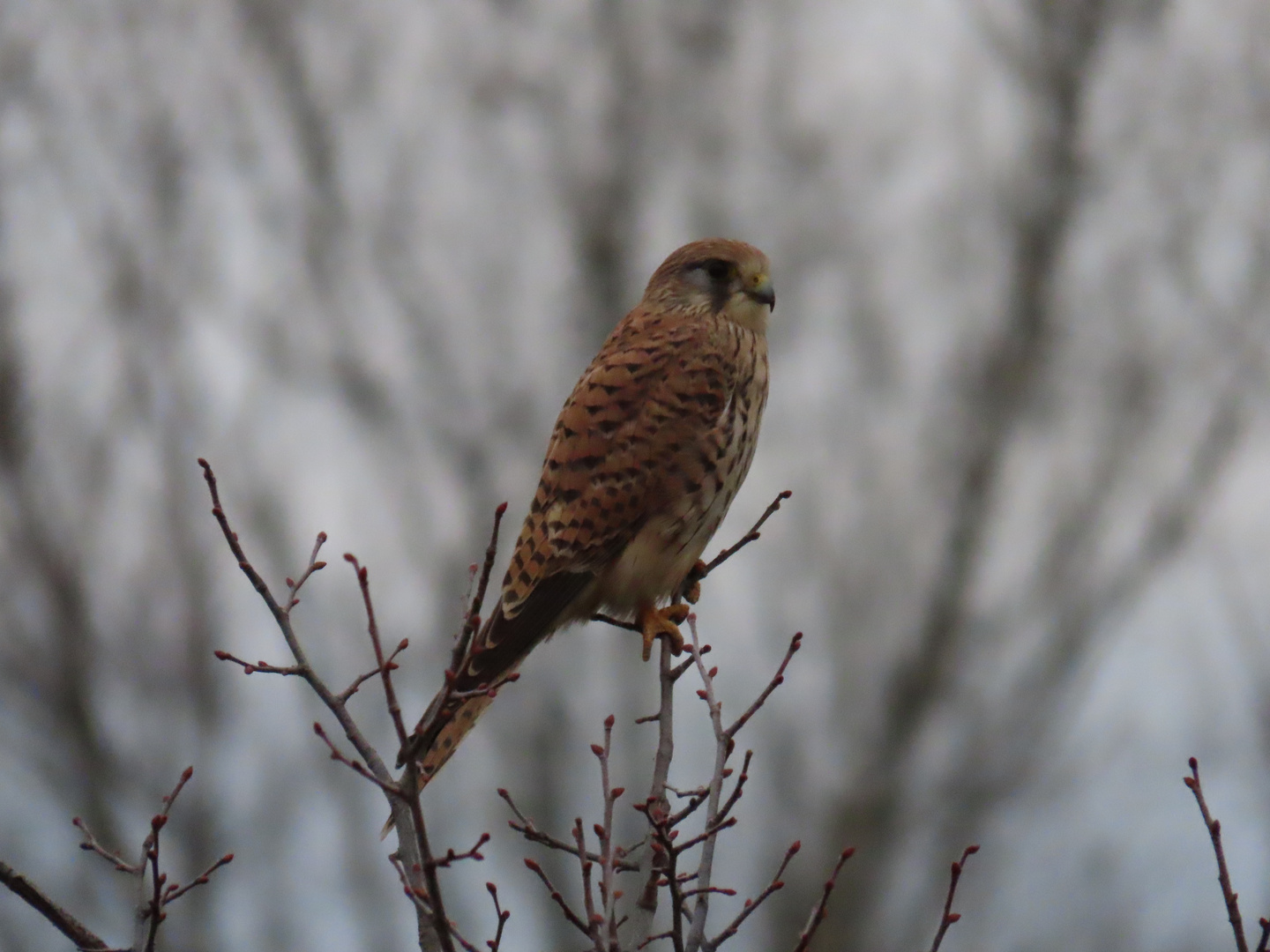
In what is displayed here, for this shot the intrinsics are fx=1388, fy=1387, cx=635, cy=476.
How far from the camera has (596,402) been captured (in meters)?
3.93

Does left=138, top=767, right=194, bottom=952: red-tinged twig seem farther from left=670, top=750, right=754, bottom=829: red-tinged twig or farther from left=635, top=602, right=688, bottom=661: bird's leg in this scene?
left=635, top=602, right=688, bottom=661: bird's leg

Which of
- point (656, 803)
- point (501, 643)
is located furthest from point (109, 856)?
point (501, 643)

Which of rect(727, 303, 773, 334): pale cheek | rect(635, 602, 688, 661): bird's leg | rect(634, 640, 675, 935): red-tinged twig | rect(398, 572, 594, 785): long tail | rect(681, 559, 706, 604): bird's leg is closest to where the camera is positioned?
rect(634, 640, 675, 935): red-tinged twig

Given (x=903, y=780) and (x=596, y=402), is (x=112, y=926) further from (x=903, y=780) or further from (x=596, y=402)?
(x=596, y=402)

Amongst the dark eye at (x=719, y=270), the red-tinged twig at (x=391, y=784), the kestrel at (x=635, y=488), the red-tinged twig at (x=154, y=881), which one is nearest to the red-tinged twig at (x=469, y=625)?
the red-tinged twig at (x=391, y=784)

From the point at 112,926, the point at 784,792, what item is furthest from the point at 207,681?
the point at 784,792

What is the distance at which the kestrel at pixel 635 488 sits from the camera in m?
3.73

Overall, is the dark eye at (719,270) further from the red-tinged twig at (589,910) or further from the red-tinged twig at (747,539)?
the red-tinged twig at (589,910)

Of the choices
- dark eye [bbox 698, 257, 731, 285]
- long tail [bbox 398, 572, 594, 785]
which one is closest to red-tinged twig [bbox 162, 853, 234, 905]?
long tail [bbox 398, 572, 594, 785]

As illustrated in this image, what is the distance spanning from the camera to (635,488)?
12.4ft

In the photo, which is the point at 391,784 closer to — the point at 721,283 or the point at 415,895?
the point at 415,895

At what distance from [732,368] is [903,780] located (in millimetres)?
9543

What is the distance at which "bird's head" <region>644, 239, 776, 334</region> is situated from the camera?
419cm

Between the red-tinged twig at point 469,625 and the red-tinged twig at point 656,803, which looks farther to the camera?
the red-tinged twig at point 656,803
